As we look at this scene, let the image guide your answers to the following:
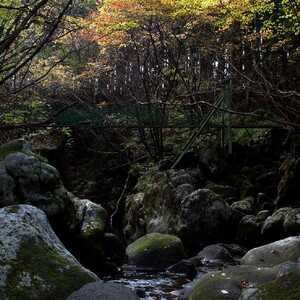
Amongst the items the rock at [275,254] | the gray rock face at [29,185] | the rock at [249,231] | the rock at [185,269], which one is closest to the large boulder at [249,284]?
the rock at [275,254]

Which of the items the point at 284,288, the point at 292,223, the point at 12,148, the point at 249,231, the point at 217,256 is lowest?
the point at 217,256

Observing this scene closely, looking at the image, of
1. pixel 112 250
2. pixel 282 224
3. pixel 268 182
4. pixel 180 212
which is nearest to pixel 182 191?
pixel 180 212

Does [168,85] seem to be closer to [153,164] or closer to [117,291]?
[153,164]

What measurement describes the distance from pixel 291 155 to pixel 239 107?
3957mm

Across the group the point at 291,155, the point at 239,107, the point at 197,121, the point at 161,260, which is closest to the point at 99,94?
the point at 239,107

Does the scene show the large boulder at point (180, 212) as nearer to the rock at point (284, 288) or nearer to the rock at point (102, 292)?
the rock at point (102, 292)

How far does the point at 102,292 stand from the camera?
5965mm

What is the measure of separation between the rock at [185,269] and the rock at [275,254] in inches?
40.7

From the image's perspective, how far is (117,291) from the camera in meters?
6.12

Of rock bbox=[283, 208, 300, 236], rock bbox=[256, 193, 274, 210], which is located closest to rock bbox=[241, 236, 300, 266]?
rock bbox=[283, 208, 300, 236]

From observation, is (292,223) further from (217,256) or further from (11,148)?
(11,148)

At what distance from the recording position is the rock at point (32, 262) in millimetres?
5732

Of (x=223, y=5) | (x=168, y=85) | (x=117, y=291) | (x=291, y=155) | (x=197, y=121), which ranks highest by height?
(x=223, y=5)

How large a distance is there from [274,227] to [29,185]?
235 inches
